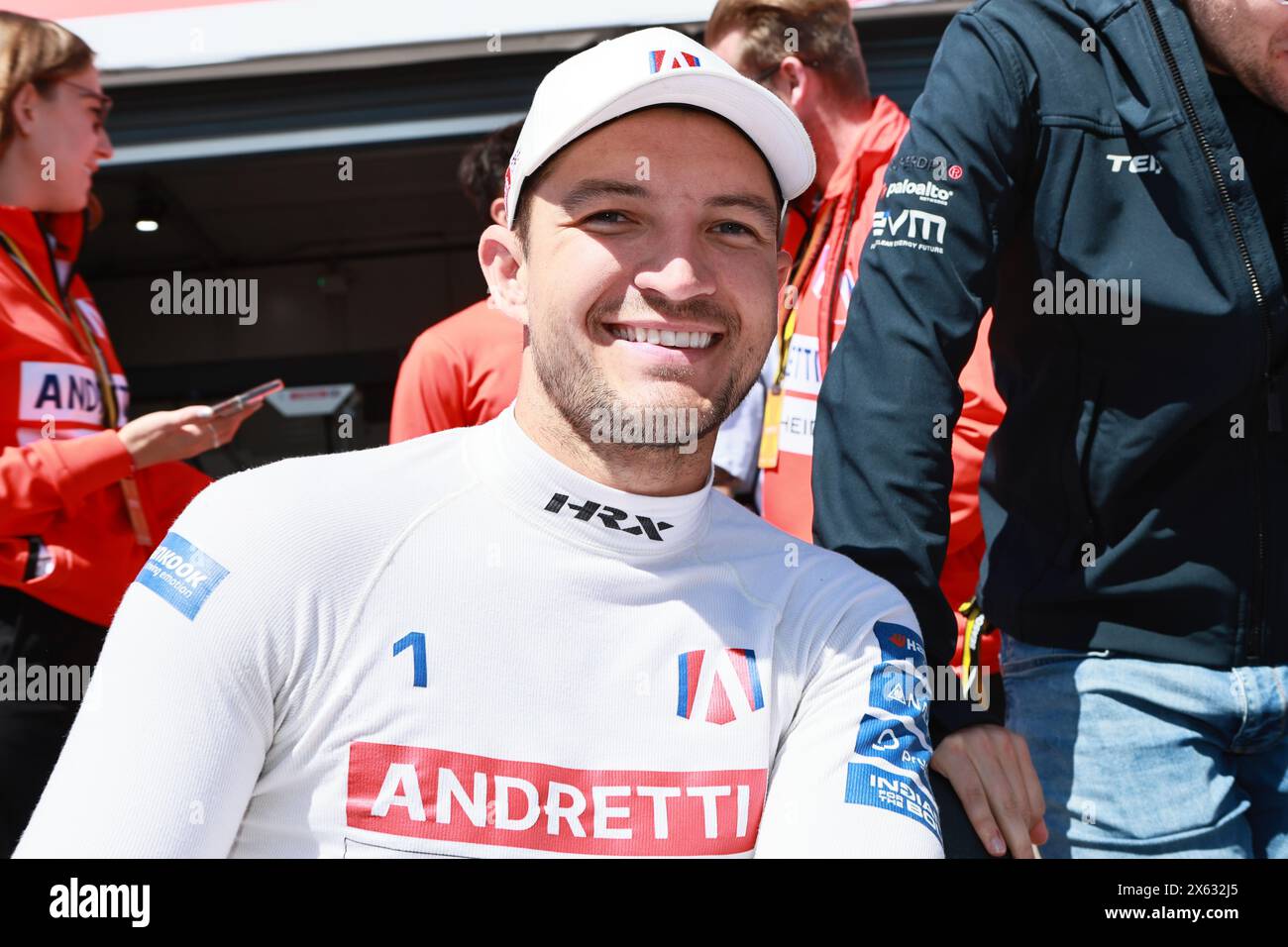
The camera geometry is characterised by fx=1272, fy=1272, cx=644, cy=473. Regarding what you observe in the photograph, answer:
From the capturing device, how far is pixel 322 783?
1285 mm

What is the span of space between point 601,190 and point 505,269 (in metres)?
0.22

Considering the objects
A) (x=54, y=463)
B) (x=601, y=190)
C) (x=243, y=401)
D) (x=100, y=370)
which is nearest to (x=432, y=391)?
(x=243, y=401)

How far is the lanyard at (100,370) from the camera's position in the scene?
262 centimetres

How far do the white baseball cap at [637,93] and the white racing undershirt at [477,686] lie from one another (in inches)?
14.9

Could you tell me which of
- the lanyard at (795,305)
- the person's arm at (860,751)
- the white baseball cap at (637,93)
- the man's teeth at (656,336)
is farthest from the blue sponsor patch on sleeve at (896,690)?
the lanyard at (795,305)

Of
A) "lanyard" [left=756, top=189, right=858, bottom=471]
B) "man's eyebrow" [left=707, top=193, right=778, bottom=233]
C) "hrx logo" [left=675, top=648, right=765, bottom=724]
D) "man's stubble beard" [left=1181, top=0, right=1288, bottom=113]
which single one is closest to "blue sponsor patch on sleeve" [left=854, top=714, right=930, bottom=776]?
"hrx logo" [left=675, top=648, right=765, bottom=724]

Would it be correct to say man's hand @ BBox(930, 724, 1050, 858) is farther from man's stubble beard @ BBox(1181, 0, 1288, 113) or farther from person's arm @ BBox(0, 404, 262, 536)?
person's arm @ BBox(0, 404, 262, 536)

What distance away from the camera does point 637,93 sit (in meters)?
1.55

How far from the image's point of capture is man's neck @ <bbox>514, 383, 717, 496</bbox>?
4.99ft

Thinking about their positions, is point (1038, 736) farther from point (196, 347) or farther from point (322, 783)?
point (196, 347)

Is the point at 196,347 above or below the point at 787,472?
above
